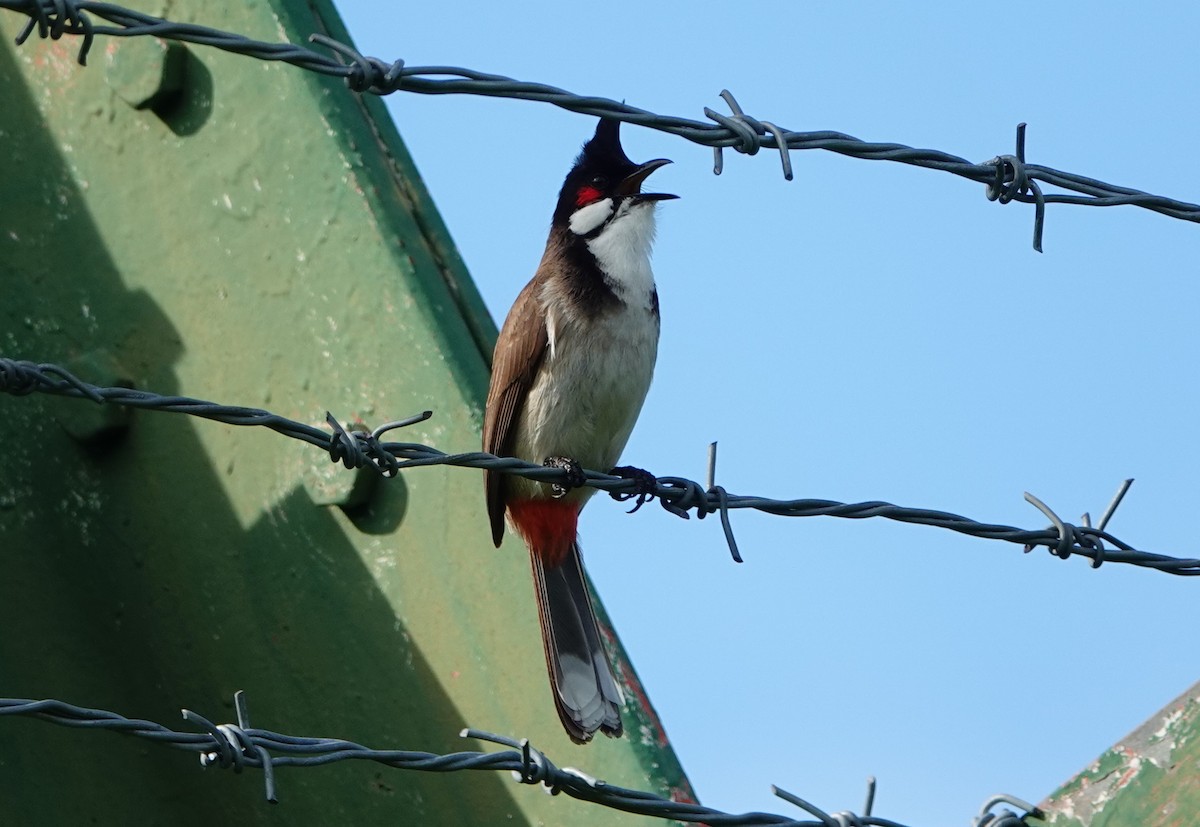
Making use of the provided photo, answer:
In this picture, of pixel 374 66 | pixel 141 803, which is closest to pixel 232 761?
pixel 374 66

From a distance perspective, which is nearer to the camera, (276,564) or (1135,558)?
(1135,558)

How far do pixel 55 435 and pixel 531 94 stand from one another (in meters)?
2.15

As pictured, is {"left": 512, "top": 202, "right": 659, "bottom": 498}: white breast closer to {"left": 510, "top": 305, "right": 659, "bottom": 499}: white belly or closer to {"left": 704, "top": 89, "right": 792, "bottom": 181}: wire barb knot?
{"left": 510, "top": 305, "right": 659, "bottom": 499}: white belly

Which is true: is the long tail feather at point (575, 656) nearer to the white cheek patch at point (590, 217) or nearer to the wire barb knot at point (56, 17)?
the white cheek patch at point (590, 217)

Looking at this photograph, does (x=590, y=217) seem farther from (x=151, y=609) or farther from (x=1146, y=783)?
(x=1146, y=783)

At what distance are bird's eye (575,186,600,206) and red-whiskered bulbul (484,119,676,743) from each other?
53 mm

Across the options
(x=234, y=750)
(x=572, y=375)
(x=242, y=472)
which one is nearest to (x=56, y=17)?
(x=234, y=750)

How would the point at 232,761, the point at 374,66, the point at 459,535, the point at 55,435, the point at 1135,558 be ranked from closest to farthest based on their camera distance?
the point at 232,761 → the point at 374,66 → the point at 1135,558 → the point at 459,535 → the point at 55,435

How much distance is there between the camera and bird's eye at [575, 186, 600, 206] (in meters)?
Result: 5.02

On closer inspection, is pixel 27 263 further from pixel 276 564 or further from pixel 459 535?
pixel 459 535

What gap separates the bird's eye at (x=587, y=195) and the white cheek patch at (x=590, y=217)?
30 mm

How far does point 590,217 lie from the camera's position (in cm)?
495

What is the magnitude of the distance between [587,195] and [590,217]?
0.42 ft

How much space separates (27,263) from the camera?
478 centimetres
